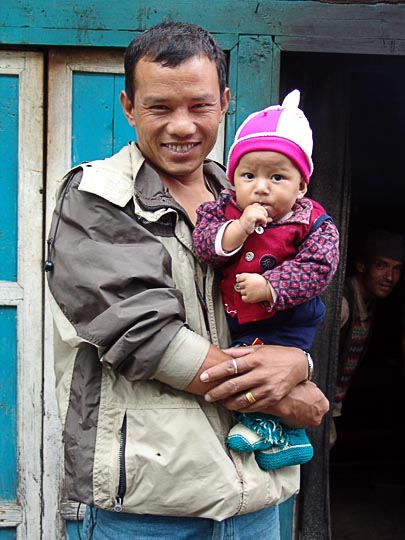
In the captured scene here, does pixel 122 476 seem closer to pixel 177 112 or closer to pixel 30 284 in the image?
pixel 177 112

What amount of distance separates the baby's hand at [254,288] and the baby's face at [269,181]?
0.18 meters

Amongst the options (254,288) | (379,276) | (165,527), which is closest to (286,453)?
(165,527)

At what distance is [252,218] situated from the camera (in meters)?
1.69

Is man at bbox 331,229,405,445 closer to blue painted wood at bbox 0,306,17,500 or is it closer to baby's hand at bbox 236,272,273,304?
blue painted wood at bbox 0,306,17,500

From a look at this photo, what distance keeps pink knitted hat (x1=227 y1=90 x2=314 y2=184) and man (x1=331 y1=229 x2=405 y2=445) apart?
3028mm

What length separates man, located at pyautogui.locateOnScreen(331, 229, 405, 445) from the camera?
188 inches

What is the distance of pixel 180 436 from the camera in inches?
67.4

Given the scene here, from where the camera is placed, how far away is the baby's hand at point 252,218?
170 cm

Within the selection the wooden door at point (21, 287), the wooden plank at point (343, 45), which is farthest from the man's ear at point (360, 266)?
the wooden door at point (21, 287)

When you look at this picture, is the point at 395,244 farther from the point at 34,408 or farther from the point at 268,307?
the point at 268,307

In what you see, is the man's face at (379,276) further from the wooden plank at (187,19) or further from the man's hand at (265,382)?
the man's hand at (265,382)

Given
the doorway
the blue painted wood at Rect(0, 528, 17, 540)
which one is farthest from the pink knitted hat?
the doorway

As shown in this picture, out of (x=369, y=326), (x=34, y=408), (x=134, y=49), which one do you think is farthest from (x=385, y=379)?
(x=134, y=49)

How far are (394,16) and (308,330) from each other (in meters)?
1.64
